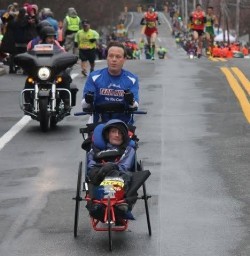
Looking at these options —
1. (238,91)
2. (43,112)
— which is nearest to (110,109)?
(43,112)

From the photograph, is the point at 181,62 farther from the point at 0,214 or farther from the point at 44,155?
the point at 0,214

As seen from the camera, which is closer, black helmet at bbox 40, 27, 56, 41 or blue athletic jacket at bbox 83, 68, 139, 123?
blue athletic jacket at bbox 83, 68, 139, 123

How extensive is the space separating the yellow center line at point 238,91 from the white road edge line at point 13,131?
12.4ft

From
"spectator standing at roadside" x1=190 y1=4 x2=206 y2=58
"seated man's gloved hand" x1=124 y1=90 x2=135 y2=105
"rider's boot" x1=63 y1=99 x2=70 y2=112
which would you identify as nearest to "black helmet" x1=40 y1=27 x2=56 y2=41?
"rider's boot" x1=63 y1=99 x2=70 y2=112

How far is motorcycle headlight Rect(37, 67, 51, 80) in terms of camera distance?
1683cm

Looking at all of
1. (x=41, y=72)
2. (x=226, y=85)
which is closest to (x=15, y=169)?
(x=41, y=72)

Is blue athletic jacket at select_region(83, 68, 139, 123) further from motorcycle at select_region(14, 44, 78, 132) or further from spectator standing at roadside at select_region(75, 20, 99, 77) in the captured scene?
spectator standing at roadside at select_region(75, 20, 99, 77)

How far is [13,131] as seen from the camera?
56.1 ft

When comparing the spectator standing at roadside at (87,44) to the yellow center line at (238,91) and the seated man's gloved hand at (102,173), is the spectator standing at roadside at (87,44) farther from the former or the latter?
the seated man's gloved hand at (102,173)

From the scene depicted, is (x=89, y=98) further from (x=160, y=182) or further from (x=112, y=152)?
(x=160, y=182)

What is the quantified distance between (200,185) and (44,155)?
3.16 metres

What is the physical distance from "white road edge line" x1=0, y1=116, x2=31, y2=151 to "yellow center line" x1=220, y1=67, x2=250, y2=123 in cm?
379

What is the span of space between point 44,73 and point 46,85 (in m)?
0.20

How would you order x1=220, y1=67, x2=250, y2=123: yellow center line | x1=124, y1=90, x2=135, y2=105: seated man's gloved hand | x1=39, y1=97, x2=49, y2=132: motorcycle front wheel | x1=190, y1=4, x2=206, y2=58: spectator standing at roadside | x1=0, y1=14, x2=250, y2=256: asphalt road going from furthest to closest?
1. x1=190, y1=4, x2=206, y2=58: spectator standing at roadside
2. x1=220, y1=67, x2=250, y2=123: yellow center line
3. x1=39, y1=97, x2=49, y2=132: motorcycle front wheel
4. x1=124, y1=90, x2=135, y2=105: seated man's gloved hand
5. x1=0, y1=14, x2=250, y2=256: asphalt road
